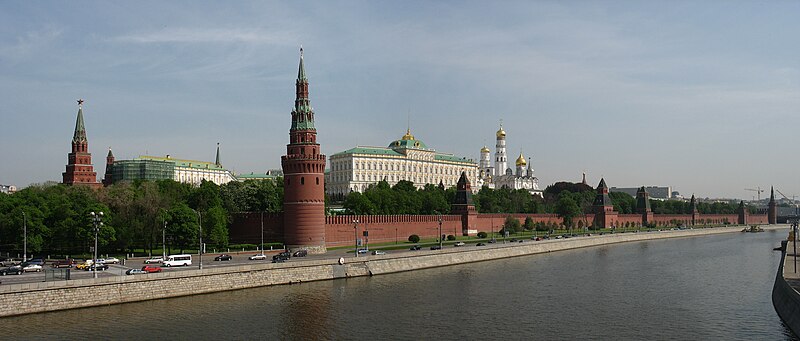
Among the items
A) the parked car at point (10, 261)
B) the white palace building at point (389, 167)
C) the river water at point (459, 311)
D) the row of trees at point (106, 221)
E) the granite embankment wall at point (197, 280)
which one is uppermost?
the white palace building at point (389, 167)

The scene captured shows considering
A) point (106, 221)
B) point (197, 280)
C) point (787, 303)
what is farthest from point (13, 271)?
point (787, 303)

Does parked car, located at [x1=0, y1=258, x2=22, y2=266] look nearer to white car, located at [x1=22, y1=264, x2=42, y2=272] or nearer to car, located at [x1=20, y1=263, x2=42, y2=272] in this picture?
car, located at [x1=20, y1=263, x2=42, y2=272]

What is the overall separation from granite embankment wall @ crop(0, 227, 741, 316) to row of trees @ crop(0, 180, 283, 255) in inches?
573

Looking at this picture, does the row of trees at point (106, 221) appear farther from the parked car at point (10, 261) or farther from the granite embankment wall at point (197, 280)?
A: the granite embankment wall at point (197, 280)

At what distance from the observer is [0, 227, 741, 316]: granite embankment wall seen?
39.9 m

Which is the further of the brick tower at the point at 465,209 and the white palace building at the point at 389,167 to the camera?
the white palace building at the point at 389,167

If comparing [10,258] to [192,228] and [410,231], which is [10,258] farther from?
[410,231]

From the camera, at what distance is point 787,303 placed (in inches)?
1540

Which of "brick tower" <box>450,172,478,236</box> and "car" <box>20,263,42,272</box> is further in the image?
"brick tower" <box>450,172,478,236</box>


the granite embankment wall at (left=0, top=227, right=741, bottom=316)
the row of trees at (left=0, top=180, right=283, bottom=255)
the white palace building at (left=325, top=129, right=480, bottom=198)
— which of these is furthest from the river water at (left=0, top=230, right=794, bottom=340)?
the white palace building at (left=325, top=129, right=480, bottom=198)

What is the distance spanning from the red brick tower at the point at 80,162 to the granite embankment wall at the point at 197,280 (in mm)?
59529

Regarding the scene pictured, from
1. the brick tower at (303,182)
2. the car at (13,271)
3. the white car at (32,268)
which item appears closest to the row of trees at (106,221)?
the brick tower at (303,182)

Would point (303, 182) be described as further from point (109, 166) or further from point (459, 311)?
point (109, 166)

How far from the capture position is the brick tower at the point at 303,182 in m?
73.2
